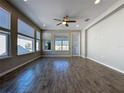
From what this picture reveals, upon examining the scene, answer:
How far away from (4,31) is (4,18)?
0.58m

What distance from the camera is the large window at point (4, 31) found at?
476 centimetres

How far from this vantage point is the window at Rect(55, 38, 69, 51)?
13062 mm

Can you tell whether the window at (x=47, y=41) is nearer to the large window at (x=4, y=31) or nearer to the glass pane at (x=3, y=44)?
the large window at (x=4, y=31)

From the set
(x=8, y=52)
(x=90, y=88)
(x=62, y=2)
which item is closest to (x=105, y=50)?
(x=62, y=2)

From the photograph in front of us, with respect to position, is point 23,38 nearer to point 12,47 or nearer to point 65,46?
point 12,47

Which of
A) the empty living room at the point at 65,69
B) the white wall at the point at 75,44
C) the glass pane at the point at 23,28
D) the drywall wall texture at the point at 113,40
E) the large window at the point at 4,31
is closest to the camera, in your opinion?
the empty living room at the point at 65,69

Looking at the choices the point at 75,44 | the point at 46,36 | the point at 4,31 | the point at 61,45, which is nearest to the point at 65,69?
the point at 4,31

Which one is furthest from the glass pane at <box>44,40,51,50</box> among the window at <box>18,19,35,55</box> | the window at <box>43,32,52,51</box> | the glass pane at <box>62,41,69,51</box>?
the window at <box>18,19,35,55</box>

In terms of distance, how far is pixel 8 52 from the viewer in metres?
5.26

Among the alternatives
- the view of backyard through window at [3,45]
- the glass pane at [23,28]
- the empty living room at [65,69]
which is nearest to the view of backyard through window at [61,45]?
the glass pane at [23,28]

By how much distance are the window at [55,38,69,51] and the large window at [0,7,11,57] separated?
26.3ft

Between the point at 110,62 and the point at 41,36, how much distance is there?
822 cm

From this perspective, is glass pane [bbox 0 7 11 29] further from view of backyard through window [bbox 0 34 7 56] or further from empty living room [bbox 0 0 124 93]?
view of backyard through window [bbox 0 34 7 56]

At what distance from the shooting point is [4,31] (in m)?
4.83
